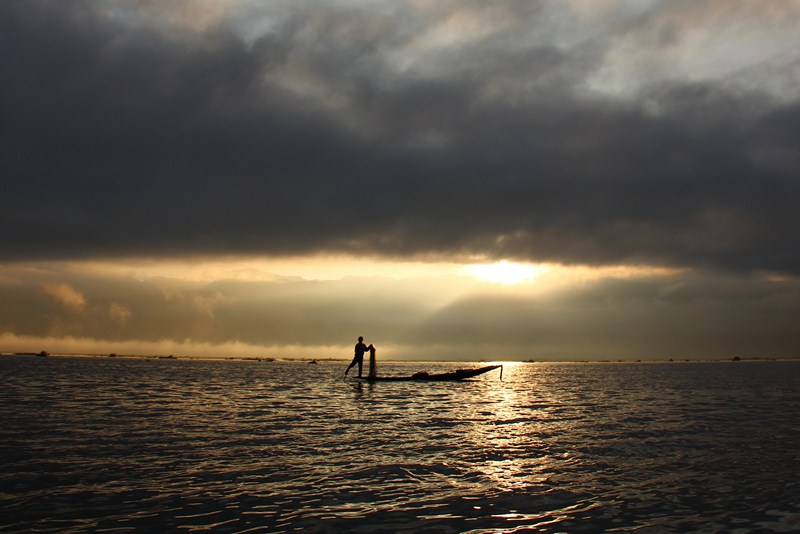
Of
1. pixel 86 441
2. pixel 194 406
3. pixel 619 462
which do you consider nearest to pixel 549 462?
pixel 619 462

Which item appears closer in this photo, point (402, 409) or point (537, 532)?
point (537, 532)

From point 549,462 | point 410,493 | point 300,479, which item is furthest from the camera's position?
point 549,462

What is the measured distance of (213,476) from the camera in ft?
54.0

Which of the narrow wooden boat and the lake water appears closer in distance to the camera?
the lake water

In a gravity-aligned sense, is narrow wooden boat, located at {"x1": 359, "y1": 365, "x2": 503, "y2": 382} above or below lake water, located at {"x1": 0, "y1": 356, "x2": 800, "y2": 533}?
below

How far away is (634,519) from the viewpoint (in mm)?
12555

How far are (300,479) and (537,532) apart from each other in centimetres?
702

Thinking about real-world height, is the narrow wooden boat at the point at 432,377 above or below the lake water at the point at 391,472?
below

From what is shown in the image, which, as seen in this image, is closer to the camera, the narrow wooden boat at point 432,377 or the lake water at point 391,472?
the lake water at point 391,472

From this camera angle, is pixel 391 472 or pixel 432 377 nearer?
pixel 391 472

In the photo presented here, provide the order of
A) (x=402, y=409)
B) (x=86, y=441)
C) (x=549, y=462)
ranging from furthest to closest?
1. (x=402, y=409)
2. (x=86, y=441)
3. (x=549, y=462)

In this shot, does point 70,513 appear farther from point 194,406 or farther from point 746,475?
point 194,406

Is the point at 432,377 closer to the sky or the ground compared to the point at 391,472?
closer to the ground

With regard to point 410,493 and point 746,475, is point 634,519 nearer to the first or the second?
point 410,493
